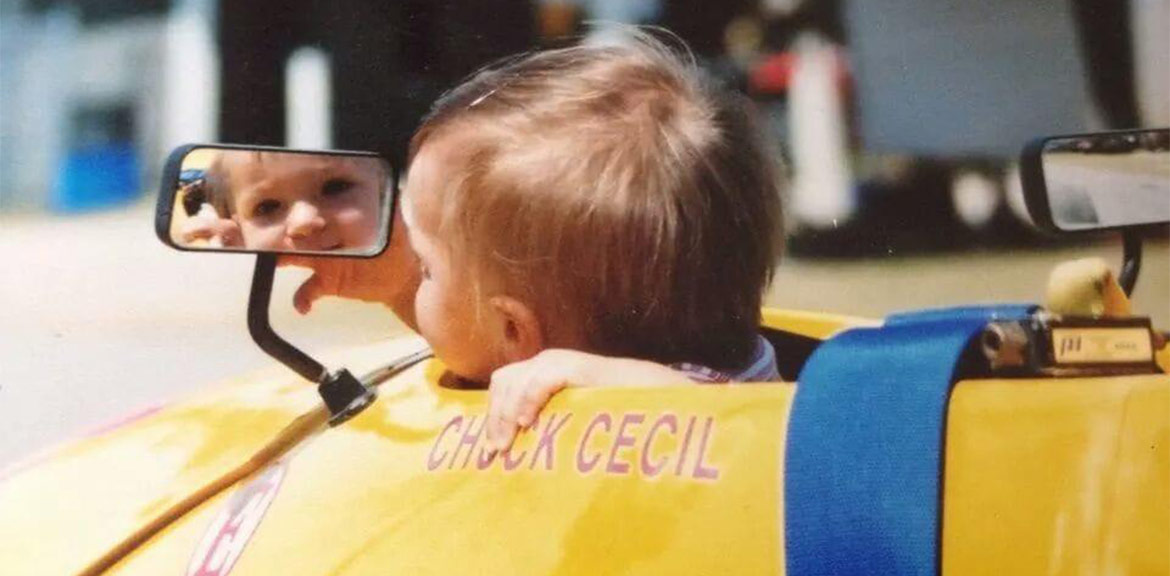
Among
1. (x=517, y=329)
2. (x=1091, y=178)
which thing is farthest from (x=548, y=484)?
(x=1091, y=178)

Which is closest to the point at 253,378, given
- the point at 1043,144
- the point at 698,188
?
the point at 698,188

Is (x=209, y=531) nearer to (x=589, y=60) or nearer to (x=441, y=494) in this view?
(x=441, y=494)

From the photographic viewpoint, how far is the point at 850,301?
94cm

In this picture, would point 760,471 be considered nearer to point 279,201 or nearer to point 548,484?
point 548,484

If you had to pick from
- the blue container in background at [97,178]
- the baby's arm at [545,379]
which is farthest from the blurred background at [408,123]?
the baby's arm at [545,379]

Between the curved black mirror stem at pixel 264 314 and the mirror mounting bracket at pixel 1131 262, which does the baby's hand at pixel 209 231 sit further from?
the mirror mounting bracket at pixel 1131 262

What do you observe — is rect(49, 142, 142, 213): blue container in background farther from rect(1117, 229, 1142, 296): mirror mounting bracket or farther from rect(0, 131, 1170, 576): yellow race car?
rect(1117, 229, 1142, 296): mirror mounting bracket

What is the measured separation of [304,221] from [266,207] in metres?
0.03

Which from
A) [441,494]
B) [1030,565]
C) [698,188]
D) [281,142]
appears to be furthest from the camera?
[281,142]

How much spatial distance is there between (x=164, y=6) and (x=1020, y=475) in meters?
0.84

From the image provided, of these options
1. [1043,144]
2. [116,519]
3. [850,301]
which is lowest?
[116,519]

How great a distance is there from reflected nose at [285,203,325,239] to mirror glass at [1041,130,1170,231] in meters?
0.50

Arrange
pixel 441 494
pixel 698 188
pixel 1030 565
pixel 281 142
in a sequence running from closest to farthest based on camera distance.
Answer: pixel 1030 565 < pixel 441 494 < pixel 698 188 < pixel 281 142

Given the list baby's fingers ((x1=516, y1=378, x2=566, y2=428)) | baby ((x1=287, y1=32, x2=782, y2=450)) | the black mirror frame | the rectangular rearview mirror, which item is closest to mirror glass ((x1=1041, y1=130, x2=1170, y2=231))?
the rectangular rearview mirror
